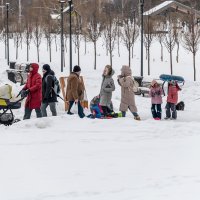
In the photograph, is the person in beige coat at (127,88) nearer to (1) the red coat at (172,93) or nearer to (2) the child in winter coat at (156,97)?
(2) the child in winter coat at (156,97)

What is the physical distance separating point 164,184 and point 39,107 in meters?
5.38

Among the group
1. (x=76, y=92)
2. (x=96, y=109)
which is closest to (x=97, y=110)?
(x=96, y=109)

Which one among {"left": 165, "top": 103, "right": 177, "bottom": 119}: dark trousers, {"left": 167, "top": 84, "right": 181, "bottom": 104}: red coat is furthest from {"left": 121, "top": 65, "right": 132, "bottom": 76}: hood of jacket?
{"left": 165, "top": 103, "right": 177, "bottom": 119}: dark trousers

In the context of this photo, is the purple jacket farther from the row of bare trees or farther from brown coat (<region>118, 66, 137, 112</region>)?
the row of bare trees

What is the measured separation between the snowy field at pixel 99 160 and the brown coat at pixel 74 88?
1362mm

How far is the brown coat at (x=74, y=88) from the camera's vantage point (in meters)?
11.2

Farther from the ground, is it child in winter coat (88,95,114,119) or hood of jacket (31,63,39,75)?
hood of jacket (31,63,39,75)

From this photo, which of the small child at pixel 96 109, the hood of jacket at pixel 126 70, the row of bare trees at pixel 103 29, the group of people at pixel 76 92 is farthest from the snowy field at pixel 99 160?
the row of bare trees at pixel 103 29

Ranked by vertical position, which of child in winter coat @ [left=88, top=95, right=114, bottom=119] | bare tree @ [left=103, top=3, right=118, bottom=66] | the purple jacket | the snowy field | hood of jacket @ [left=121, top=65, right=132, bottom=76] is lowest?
the snowy field

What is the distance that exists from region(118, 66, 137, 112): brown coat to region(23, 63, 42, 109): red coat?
188cm

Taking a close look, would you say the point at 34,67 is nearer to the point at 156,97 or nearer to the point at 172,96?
the point at 156,97

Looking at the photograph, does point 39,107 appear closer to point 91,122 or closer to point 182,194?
point 91,122

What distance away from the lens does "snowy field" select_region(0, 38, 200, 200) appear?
17.0ft

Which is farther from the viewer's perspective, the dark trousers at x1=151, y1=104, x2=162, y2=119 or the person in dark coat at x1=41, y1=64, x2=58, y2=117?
the dark trousers at x1=151, y1=104, x2=162, y2=119
